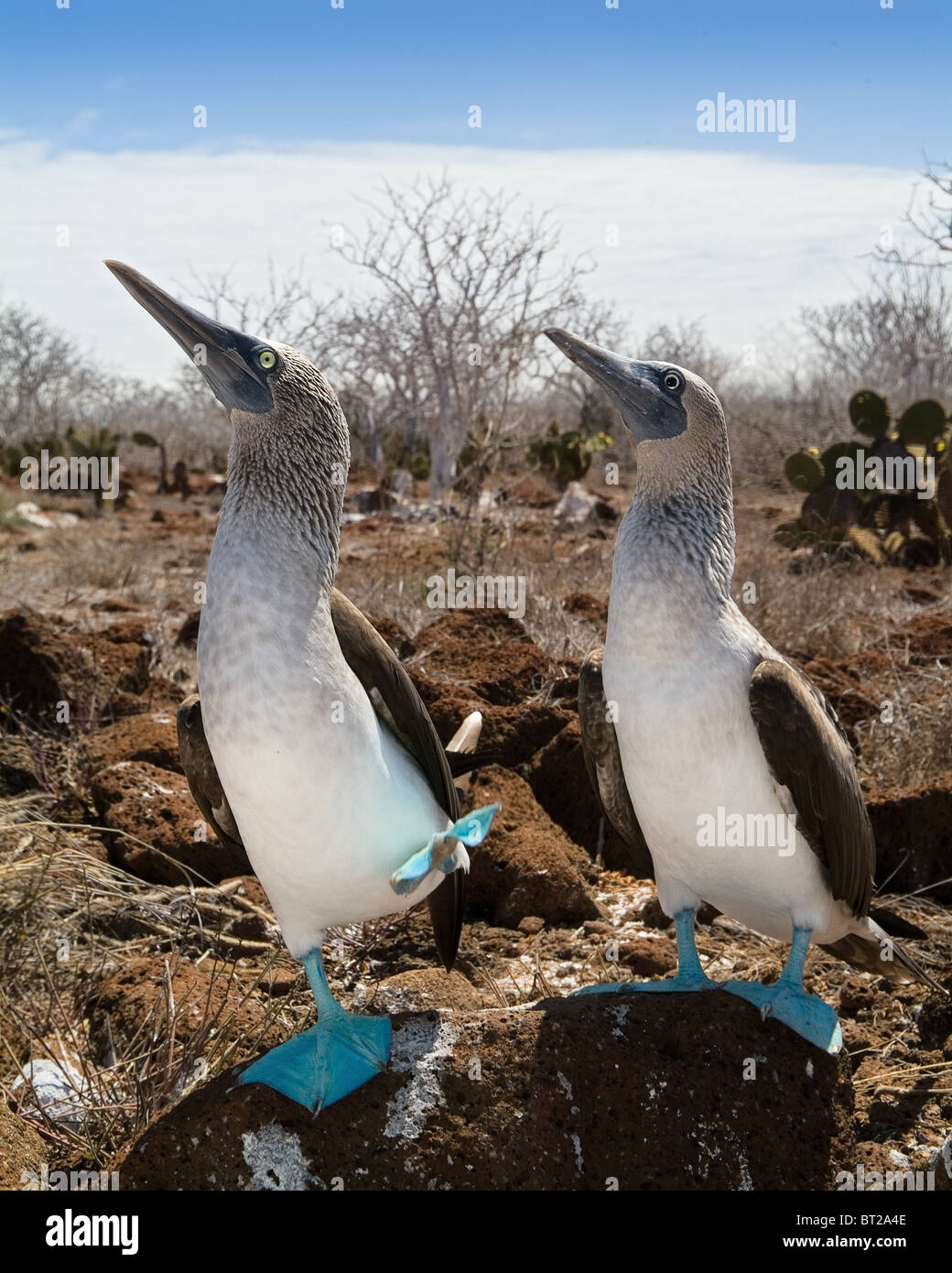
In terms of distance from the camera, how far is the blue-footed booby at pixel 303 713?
2326 mm

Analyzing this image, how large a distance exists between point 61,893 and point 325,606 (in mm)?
2049

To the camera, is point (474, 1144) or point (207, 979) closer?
point (474, 1144)

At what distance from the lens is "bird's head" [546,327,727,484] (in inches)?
109

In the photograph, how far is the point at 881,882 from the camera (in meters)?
4.07

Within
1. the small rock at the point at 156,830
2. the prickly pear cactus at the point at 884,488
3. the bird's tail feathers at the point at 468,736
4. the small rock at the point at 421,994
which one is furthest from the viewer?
the prickly pear cactus at the point at 884,488

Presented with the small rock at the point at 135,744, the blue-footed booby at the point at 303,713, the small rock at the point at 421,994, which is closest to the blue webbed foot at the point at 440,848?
the blue-footed booby at the point at 303,713

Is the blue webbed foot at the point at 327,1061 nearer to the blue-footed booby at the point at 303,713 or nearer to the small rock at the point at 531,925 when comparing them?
the blue-footed booby at the point at 303,713

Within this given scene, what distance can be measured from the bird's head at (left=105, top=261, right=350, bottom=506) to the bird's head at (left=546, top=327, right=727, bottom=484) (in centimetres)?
57

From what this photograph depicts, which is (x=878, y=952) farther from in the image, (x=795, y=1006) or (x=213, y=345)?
(x=213, y=345)

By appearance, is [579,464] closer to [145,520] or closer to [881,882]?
[145,520]

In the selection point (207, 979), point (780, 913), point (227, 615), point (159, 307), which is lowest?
point (207, 979)

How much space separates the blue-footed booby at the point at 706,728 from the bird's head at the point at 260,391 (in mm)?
584

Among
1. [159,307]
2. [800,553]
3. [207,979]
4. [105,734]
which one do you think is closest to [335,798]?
[159,307]

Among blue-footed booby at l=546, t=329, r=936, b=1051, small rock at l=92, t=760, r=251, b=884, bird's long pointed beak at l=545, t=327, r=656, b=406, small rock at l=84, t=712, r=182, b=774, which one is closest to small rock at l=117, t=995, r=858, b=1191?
blue-footed booby at l=546, t=329, r=936, b=1051
